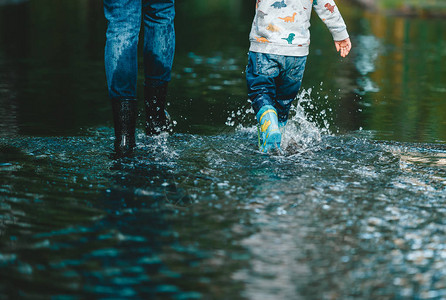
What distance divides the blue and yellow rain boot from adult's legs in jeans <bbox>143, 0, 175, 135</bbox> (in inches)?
28.0

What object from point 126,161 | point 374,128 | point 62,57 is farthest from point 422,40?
point 126,161

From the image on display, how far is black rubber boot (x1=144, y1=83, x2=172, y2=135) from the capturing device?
450 centimetres

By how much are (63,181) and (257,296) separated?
149 centimetres

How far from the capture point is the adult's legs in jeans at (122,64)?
3943mm

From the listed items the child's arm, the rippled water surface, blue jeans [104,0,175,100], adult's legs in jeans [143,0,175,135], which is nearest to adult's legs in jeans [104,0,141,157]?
blue jeans [104,0,175,100]

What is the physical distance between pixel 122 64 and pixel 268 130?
0.91 meters

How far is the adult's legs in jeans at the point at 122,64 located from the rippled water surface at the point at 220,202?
0.14 meters

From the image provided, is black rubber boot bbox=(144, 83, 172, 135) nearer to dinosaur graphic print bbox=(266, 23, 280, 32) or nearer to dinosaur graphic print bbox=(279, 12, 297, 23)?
dinosaur graphic print bbox=(266, 23, 280, 32)

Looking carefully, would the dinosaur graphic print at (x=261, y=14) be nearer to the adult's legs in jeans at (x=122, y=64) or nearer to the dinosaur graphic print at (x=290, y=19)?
the dinosaur graphic print at (x=290, y=19)

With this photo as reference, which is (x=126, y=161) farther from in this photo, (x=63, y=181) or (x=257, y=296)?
(x=257, y=296)

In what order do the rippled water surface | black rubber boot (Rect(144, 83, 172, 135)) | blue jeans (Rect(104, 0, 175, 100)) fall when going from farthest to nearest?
black rubber boot (Rect(144, 83, 172, 135)) → blue jeans (Rect(104, 0, 175, 100)) → the rippled water surface

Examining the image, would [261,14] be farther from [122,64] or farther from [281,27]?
[122,64]

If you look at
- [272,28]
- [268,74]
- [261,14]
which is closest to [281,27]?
[272,28]

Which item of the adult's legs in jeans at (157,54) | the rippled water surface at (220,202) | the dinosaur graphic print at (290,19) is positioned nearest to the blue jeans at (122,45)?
the adult's legs in jeans at (157,54)
